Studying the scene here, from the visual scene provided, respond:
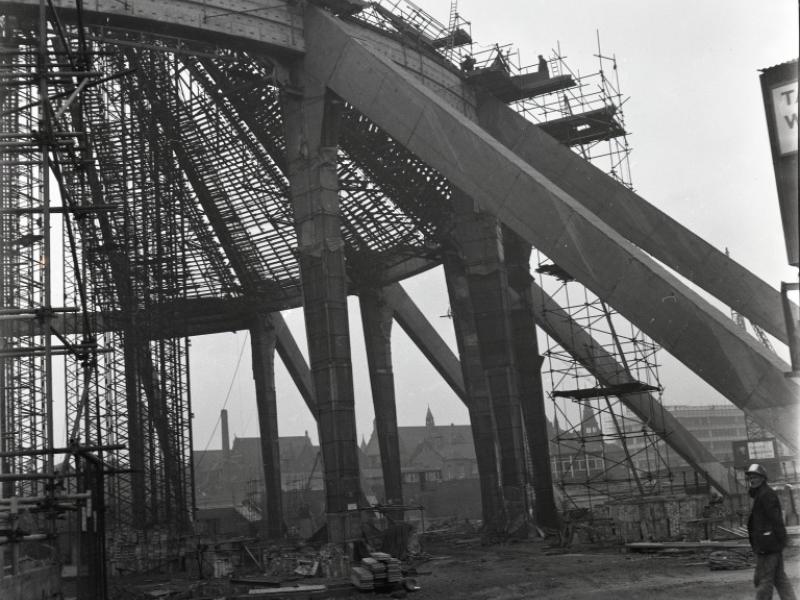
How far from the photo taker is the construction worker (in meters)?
9.15

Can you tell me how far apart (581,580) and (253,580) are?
22.8 feet

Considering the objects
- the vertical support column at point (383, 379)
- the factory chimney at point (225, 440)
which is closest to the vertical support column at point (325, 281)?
the vertical support column at point (383, 379)

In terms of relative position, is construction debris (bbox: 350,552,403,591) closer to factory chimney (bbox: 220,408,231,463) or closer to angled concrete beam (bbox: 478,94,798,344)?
angled concrete beam (bbox: 478,94,798,344)

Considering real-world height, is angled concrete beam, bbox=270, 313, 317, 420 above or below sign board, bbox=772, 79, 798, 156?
above

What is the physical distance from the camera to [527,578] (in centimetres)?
1723

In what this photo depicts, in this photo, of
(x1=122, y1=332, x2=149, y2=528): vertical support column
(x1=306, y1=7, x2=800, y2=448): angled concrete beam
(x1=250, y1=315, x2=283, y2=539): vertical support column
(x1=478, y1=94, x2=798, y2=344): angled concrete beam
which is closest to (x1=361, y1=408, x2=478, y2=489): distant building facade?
(x1=250, y1=315, x2=283, y2=539): vertical support column

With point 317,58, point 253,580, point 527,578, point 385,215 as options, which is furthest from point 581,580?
point 385,215

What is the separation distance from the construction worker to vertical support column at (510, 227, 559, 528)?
2172 centimetres

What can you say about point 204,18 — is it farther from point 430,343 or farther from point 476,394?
point 430,343

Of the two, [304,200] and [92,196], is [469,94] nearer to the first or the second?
[304,200]

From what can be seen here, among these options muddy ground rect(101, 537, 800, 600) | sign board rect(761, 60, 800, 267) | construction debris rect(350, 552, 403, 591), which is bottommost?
muddy ground rect(101, 537, 800, 600)

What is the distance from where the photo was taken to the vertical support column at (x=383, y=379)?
37.3 m

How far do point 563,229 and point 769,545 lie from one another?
10130 millimetres

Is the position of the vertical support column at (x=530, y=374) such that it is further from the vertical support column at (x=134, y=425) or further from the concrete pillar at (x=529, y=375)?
the vertical support column at (x=134, y=425)
